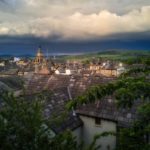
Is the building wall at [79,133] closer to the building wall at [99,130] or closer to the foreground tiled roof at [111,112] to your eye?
the building wall at [99,130]

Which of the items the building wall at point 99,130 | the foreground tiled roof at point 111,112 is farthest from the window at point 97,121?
the foreground tiled roof at point 111,112

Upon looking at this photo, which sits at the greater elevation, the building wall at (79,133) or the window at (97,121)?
the window at (97,121)

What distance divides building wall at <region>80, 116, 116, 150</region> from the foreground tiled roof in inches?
16.8

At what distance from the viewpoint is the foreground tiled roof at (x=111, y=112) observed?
51.1ft

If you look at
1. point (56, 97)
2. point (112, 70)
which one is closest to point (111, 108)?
point (56, 97)

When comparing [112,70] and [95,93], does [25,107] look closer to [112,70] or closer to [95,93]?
[95,93]

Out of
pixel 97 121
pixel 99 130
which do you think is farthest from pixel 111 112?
pixel 99 130

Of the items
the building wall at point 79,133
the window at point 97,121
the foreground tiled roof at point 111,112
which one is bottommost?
the building wall at point 79,133

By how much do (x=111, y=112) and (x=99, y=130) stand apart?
59.6 inches

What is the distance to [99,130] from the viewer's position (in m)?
16.7

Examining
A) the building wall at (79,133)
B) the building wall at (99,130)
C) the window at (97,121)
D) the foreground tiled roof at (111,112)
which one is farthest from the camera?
the building wall at (79,133)

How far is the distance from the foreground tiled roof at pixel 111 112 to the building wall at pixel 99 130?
427 millimetres

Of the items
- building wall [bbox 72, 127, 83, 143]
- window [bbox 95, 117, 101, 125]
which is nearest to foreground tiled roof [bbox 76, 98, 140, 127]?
window [bbox 95, 117, 101, 125]

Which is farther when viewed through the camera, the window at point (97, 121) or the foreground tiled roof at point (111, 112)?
the window at point (97, 121)
